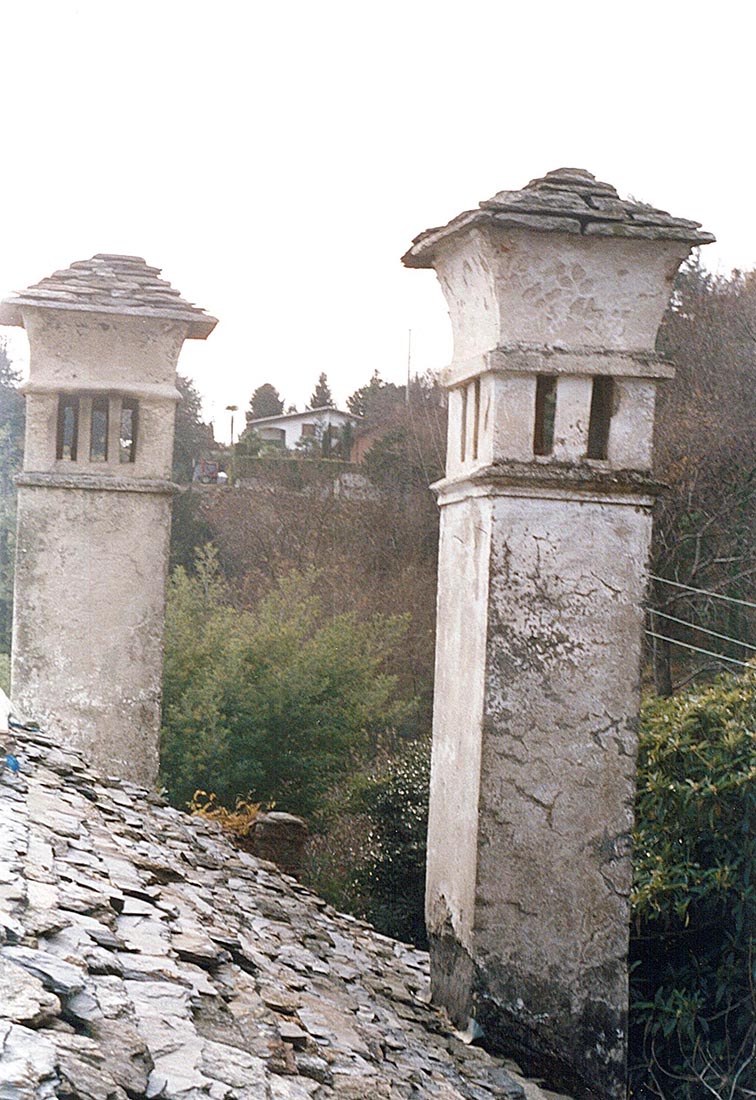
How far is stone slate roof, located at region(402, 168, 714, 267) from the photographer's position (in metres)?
4.38

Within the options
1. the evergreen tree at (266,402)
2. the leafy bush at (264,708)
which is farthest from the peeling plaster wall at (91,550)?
the evergreen tree at (266,402)

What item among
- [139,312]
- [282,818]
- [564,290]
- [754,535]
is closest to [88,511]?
[139,312]

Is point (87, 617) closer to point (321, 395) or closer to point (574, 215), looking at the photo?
point (574, 215)

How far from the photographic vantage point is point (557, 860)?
4.57 metres

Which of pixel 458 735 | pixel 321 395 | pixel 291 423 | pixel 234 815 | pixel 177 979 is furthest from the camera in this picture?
pixel 321 395

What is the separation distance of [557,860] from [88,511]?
3.71 meters

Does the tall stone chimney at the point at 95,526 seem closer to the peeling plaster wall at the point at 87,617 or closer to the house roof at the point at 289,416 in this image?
the peeling plaster wall at the point at 87,617

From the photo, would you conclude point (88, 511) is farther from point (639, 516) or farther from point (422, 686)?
point (422, 686)

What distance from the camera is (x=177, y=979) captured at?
10.6 ft

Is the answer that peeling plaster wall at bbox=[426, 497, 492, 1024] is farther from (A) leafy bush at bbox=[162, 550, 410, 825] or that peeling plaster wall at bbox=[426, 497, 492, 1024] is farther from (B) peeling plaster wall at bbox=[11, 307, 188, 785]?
(A) leafy bush at bbox=[162, 550, 410, 825]

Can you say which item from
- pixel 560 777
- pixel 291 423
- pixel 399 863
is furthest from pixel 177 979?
pixel 291 423

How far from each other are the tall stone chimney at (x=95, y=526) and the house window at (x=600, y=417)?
9.98ft

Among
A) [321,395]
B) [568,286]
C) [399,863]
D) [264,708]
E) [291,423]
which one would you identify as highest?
[321,395]

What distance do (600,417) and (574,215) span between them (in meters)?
0.78
